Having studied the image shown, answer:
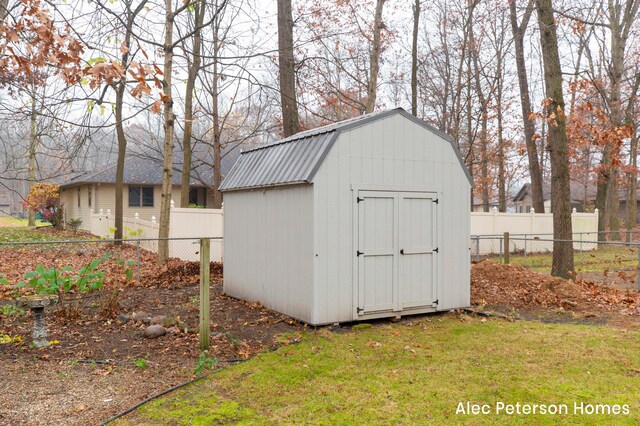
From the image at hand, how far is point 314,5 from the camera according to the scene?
20.4 metres

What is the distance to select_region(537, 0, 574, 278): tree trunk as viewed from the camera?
11.3m

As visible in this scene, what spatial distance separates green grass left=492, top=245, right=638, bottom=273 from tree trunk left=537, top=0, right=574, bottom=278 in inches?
104

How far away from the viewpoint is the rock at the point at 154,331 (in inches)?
255

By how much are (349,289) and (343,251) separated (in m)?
0.57

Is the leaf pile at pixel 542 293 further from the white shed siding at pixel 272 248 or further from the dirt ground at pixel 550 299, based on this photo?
the white shed siding at pixel 272 248

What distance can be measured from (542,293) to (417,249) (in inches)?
131

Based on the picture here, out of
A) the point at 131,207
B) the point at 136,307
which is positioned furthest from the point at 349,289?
the point at 131,207

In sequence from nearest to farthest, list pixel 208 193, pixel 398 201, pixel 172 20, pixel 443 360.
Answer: pixel 443 360, pixel 398 201, pixel 172 20, pixel 208 193

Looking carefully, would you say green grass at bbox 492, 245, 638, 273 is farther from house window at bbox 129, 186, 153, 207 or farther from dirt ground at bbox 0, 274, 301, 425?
house window at bbox 129, 186, 153, 207

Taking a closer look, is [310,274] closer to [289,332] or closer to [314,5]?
[289,332]

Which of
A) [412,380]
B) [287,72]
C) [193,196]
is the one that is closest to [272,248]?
[412,380]

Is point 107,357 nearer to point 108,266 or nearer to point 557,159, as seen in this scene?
point 108,266

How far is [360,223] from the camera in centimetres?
743

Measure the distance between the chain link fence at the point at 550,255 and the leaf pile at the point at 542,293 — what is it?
211 cm
